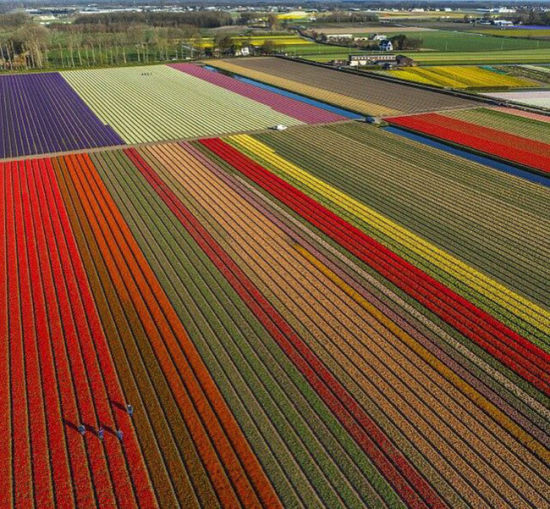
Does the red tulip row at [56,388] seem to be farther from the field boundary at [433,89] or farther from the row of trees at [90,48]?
the row of trees at [90,48]

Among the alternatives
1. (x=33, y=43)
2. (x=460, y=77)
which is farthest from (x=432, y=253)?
(x=33, y=43)

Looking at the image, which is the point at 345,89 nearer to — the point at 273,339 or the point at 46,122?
the point at 46,122

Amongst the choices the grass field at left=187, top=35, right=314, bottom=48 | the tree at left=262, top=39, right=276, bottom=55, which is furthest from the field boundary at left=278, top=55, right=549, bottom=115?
the grass field at left=187, top=35, right=314, bottom=48

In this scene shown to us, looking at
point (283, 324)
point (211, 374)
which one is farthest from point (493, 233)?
point (211, 374)

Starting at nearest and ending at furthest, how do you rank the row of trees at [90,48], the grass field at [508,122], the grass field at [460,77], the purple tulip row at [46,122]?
the purple tulip row at [46,122] < the grass field at [508,122] < the grass field at [460,77] < the row of trees at [90,48]

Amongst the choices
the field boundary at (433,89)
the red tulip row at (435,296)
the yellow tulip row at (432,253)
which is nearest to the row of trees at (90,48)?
the field boundary at (433,89)

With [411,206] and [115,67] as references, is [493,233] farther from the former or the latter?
[115,67]
